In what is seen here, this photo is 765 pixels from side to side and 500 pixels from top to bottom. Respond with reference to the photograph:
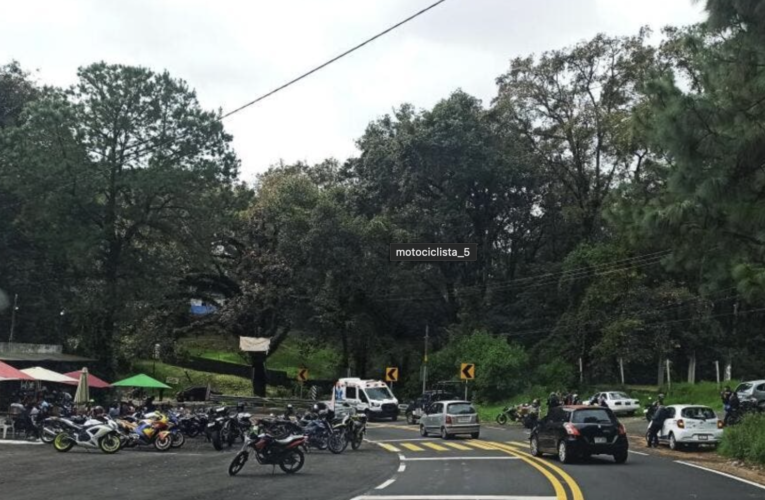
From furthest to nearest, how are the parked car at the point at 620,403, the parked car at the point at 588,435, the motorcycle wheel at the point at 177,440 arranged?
the parked car at the point at 620,403 → the motorcycle wheel at the point at 177,440 → the parked car at the point at 588,435

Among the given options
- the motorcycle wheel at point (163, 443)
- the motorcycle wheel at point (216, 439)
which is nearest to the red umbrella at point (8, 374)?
the motorcycle wheel at point (163, 443)

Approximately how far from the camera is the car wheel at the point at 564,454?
1900 centimetres

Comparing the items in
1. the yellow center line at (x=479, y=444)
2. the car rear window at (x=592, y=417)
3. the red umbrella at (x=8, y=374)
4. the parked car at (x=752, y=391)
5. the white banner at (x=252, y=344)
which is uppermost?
the white banner at (x=252, y=344)

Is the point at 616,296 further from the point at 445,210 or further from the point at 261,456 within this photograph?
the point at 261,456

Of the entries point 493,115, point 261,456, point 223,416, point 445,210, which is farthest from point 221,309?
point 261,456

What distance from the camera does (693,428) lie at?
23.8 metres

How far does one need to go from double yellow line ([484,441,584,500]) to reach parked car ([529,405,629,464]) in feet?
2.08

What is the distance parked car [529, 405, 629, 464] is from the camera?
62.1 feet

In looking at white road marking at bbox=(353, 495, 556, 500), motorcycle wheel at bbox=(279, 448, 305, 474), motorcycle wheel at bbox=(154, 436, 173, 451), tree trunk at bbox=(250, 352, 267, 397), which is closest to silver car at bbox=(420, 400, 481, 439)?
motorcycle wheel at bbox=(154, 436, 173, 451)

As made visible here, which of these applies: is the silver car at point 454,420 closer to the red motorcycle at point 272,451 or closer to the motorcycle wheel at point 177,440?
the motorcycle wheel at point 177,440

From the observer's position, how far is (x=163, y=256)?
4431 centimetres

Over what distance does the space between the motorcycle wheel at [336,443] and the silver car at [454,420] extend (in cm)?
712

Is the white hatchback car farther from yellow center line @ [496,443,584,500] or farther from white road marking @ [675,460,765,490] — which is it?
yellow center line @ [496,443,584,500]

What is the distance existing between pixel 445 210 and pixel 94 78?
24.8 metres
